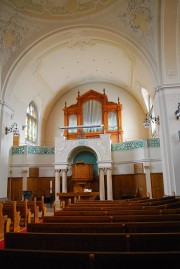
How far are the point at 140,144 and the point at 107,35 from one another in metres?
6.34

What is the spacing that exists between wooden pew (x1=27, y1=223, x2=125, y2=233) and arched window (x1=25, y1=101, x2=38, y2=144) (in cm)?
1367

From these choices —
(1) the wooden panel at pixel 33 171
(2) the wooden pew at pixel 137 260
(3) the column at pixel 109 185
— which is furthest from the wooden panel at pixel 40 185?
(2) the wooden pew at pixel 137 260

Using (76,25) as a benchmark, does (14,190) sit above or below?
below

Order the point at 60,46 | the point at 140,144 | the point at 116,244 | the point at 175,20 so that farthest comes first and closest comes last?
the point at 140,144, the point at 60,46, the point at 175,20, the point at 116,244

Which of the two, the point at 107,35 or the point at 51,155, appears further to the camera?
the point at 51,155

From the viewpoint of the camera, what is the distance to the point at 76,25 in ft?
35.2

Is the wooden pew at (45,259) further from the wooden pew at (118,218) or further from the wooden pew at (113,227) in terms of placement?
the wooden pew at (118,218)

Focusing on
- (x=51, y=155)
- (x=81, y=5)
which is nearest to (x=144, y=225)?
(x=81, y=5)

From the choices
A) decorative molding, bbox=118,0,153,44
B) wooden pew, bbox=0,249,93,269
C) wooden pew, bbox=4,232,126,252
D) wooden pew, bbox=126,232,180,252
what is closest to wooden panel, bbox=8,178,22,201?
decorative molding, bbox=118,0,153,44

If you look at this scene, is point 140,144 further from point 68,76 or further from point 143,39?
point 68,76

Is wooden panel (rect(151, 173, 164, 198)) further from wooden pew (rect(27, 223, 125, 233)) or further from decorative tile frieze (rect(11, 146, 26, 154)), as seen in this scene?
wooden pew (rect(27, 223, 125, 233))

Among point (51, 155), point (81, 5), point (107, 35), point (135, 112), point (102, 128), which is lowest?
point (51, 155)

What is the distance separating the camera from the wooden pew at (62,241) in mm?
2033

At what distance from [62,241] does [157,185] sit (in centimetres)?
1163
